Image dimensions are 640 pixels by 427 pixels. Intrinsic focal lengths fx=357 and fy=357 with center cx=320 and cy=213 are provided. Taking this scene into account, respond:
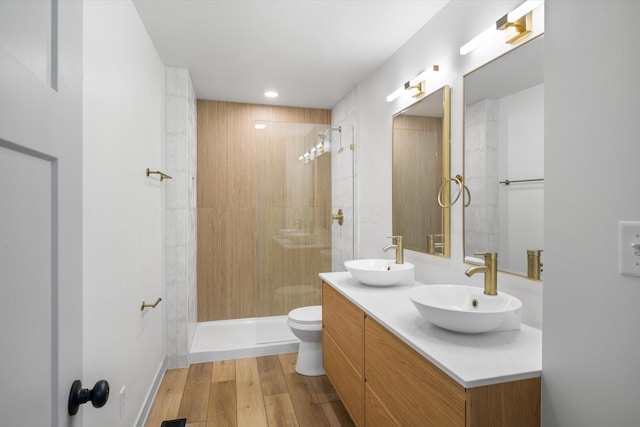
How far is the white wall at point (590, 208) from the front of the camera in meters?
0.82

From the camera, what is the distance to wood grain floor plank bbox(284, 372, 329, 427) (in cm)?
218

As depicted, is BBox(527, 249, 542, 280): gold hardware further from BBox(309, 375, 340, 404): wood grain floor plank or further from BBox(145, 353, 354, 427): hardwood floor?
BBox(309, 375, 340, 404): wood grain floor plank

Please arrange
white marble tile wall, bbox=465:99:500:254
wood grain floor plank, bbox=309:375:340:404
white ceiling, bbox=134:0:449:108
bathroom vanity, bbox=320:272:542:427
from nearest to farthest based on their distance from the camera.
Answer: bathroom vanity, bbox=320:272:542:427
white marble tile wall, bbox=465:99:500:254
white ceiling, bbox=134:0:449:108
wood grain floor plank, bbox=309:375:340:404

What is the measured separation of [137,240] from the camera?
2066 mm

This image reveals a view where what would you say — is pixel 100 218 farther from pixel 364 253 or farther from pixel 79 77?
pixel 364 253

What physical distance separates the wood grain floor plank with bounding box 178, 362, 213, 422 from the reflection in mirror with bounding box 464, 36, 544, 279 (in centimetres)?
192

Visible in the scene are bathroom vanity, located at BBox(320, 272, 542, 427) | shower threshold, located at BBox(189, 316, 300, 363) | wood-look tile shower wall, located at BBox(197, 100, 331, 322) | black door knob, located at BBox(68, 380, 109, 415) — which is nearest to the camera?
black door knob, located at BBox(68, 380, 109, 415)

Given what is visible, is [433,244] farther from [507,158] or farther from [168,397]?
[168,397]

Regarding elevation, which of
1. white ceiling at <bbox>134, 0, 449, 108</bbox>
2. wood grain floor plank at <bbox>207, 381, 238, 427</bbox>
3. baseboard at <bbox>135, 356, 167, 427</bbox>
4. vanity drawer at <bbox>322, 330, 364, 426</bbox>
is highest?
white ceiling at <bbox>134, 0, 449, 108</bbox>

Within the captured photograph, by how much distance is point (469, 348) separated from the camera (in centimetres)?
120

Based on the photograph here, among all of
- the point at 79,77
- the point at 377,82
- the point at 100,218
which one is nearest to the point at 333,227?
the point at 377,82

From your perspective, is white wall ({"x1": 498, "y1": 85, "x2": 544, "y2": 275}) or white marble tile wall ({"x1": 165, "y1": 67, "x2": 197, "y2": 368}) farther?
white marble tile wall ({"x1": 165, "y1": 67, "x2": 197, "y2": 368})

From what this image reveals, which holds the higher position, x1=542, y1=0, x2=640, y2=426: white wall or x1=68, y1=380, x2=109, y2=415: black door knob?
x1=542, y1=0, x2=640, y2=426: white wall

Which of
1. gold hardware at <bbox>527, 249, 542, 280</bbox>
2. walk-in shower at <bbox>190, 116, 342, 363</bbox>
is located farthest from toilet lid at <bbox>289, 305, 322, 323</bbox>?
gold hardware at <bbox>527, 249, 542, 280</bbox>
